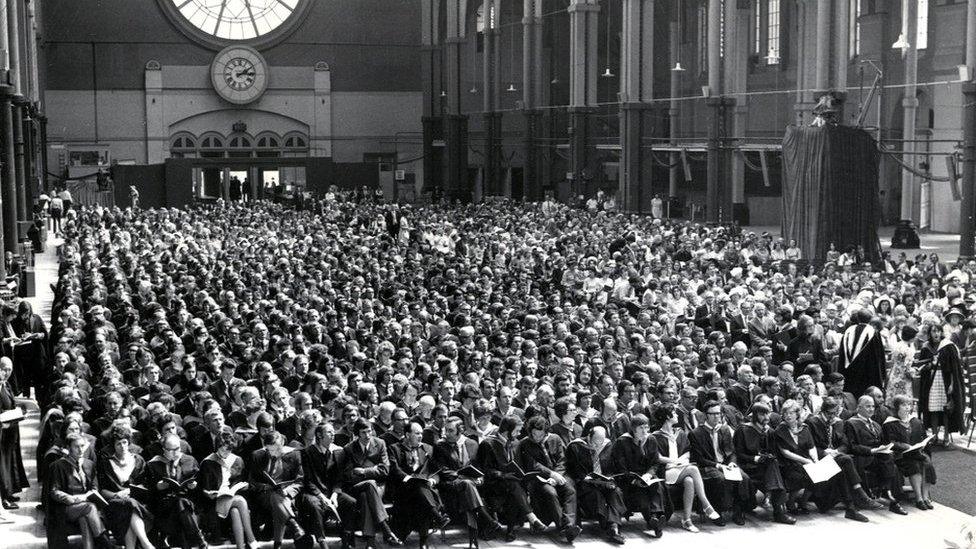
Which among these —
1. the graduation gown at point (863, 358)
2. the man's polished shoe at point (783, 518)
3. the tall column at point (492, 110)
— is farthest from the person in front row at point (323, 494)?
the tall column at point (492, 110)

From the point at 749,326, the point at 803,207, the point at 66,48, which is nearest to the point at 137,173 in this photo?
the point at 66,48

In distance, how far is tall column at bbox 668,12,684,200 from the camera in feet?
158

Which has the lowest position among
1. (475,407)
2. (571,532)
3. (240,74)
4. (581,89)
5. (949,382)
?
(571,532)

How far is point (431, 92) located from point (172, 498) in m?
53.2

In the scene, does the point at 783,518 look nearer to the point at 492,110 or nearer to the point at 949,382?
the point at 949,382

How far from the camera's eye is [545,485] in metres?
13.0

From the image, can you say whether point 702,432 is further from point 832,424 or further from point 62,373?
point 62,373

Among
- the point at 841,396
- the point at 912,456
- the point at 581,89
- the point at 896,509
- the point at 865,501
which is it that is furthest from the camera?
the point at 581,89

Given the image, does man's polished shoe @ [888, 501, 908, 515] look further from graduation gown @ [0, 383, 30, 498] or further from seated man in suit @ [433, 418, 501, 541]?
graduation gown @ [0, 383, 30, 498]

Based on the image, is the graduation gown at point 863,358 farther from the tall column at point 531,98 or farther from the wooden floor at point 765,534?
the tall column at point 531,98

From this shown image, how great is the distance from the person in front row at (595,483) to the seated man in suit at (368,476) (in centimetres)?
205

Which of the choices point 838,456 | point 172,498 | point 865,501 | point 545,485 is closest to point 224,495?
point 172,498

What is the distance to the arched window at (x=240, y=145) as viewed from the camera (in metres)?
60.6

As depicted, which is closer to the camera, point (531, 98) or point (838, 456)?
point (838, 456)
